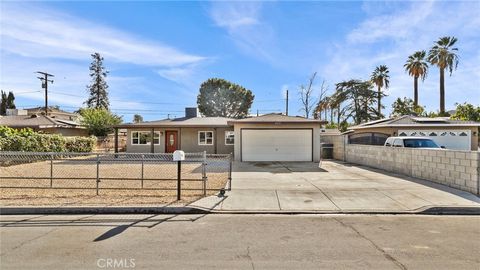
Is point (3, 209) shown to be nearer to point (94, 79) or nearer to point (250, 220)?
point (250, 220)

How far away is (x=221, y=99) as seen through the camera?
182 ft

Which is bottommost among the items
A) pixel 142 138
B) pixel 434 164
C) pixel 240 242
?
pixel 240 242

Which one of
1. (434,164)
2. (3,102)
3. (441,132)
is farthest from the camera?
(3,102)

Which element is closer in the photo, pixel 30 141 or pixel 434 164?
pixel 434 164

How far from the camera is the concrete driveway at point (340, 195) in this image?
787cm

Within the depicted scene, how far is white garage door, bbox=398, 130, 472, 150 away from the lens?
2252cm

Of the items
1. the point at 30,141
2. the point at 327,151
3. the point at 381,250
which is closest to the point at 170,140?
the point at 30,141

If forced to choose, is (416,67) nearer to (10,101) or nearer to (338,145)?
(338,145)

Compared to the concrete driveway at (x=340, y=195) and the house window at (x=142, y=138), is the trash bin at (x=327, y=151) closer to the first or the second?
the concrete driveway at (x=340, y=195)

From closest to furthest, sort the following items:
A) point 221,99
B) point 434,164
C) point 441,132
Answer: point 434,164 → point 441,132 → point 221,99

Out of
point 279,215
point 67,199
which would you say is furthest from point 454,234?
point 67,199

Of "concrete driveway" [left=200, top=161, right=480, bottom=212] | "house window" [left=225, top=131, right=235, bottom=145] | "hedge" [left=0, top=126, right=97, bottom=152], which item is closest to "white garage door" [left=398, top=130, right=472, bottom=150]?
"concrete driveway" [left=200, top=161, right=480, bottom=212]

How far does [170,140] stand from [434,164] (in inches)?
747

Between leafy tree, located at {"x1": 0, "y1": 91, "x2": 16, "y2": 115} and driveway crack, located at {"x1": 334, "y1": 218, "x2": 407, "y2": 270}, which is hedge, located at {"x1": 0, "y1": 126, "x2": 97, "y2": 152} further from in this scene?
leafy tree, located at {"x1": 0, "y1": 91, "x2": 16, "y2": 115}
